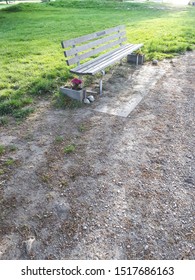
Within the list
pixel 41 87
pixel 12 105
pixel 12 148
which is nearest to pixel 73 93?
pixel 41 87

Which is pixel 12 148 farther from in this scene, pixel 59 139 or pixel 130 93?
pixel 130 93

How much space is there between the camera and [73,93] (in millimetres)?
5449

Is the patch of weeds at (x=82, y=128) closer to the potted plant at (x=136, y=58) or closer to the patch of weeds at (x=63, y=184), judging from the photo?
the patch of weeds at (x=63, y=184)

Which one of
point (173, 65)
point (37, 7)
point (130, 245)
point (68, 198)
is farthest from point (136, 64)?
point (37, 7)

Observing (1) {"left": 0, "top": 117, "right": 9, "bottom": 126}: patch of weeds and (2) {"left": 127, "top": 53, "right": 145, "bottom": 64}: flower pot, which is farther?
(2) {"left": 127, "top": 53, "right": 145, "bottom": 64}: flower pot

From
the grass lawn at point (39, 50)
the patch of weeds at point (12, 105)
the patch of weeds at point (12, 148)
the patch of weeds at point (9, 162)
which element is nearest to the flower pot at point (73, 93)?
the grass lawn at point (39, 50)

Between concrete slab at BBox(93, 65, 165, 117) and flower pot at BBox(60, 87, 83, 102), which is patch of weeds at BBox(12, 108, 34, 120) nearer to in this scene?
flower pot at BBox(60, 87, 83, 102)

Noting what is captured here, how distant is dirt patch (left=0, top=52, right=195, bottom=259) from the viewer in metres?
2.69

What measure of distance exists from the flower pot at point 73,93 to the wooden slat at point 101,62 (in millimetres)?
374

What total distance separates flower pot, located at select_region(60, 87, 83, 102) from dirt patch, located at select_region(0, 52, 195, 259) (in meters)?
0.33

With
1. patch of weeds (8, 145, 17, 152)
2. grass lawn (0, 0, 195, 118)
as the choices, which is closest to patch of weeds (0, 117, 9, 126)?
grass lawn (0, 0, 195, 118)

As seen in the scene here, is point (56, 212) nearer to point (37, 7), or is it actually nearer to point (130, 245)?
point (130, 245)

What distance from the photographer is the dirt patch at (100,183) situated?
106 inches

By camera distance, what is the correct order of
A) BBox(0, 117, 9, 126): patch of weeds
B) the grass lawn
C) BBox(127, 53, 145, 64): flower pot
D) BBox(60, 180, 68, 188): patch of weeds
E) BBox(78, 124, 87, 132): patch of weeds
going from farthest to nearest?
BBox(127, 53, 145, 64): flower pot, the grass lawn, BBox(0, 117, 9, 126): patch of weeds, BBox(78, 124, 87, 132): patch of weeds, BBox(60, 180, 68, 188): patch of weeds
